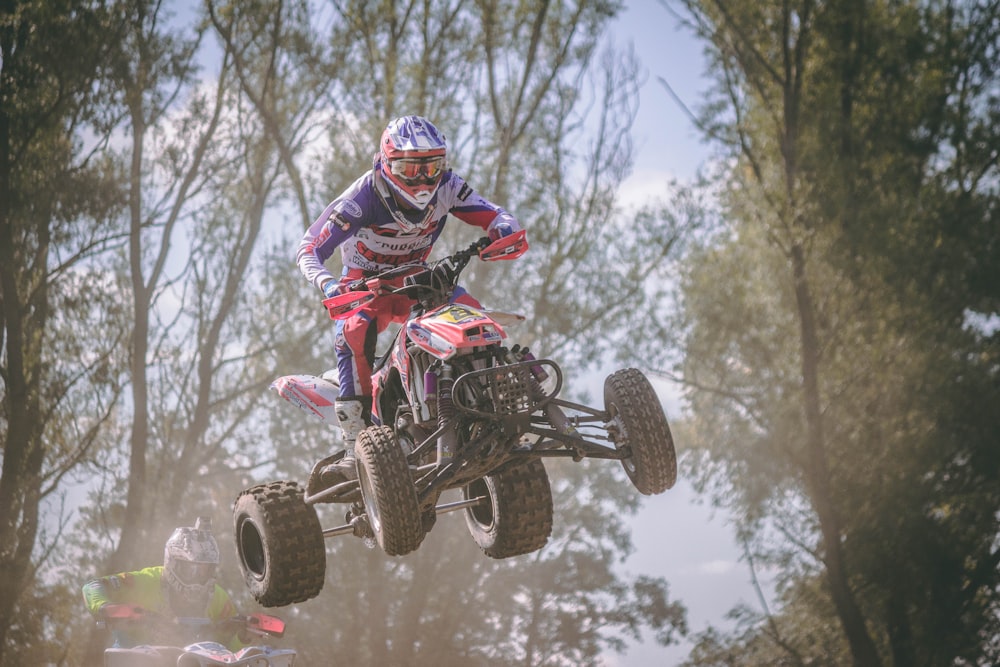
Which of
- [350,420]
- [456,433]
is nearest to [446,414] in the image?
[456,433]

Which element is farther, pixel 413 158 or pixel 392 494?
pixel 413 158

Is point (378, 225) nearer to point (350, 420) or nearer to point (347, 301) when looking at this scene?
point (347, 301)

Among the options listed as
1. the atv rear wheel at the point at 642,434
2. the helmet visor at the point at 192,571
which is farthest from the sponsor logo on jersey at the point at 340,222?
the helmet visor at the point at 192,571

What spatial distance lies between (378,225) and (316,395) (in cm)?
148

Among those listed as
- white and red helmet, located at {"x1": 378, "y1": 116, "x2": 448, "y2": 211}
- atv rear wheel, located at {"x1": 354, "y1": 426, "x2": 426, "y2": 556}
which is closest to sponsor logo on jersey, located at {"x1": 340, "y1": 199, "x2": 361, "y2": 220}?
white and red helmet, located at {"x1": 378, "y1": 116, "x2": 448, "y2": 211}

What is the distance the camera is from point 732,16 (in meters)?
22.2

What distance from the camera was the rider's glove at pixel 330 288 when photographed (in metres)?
6.77

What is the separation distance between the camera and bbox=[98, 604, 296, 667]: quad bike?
36.2 feet

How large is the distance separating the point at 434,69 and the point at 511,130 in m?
1.95

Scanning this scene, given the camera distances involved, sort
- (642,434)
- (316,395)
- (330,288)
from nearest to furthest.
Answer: (642,434) < (330,288) < (316,395)

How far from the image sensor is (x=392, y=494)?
6.25 metres

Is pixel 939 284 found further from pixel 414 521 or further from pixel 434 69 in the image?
pixel 414 521

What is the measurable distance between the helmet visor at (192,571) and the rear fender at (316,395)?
560 cm

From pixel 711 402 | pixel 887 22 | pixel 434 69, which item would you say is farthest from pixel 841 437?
pixel 434 69
